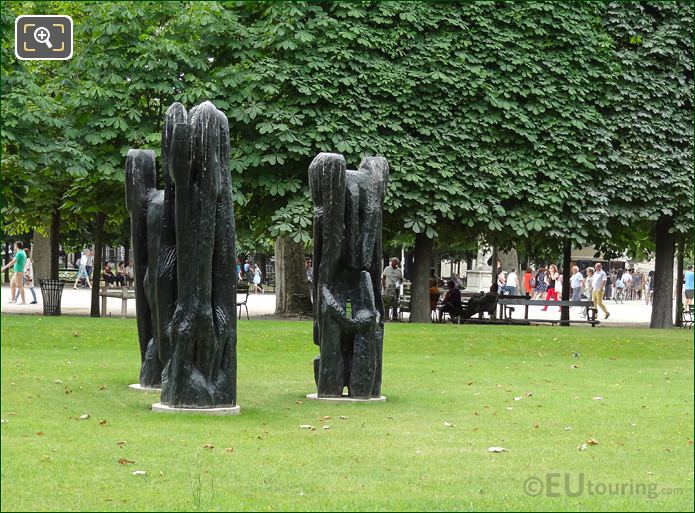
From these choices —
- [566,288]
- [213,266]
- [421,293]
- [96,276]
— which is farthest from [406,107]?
[213,266]

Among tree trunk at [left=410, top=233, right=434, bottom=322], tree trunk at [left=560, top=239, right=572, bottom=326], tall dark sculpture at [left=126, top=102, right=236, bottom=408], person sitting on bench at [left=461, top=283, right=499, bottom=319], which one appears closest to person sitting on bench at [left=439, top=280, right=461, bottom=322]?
person sitting on bench at [left=461, top=283, right=499, bottom=319]

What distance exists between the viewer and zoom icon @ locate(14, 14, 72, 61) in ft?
19.2

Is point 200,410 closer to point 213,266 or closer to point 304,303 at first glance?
point 213,266

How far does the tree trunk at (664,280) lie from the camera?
2933 cm

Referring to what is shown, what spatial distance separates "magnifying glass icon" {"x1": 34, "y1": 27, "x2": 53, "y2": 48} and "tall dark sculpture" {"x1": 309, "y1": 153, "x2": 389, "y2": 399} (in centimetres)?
680

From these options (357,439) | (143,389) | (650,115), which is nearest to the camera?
(357,439)

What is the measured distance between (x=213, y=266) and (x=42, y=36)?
5627 mm

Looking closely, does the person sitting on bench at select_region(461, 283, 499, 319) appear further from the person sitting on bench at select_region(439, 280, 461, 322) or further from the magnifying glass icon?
the magnifying glass icon

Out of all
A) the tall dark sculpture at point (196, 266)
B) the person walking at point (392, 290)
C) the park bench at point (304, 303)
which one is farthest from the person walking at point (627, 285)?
the tall dark sculpture at point (196, 266)

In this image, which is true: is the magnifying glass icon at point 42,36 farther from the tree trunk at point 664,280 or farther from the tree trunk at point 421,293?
the tree trunk at point 664,280

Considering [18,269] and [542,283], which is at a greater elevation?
[18,269]

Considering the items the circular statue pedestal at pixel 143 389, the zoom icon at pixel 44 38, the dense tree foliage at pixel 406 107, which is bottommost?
the circular statue pedestal at pixel 143 389

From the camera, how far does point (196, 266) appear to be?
11.2 m

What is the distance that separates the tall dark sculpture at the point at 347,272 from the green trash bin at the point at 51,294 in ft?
50.3
